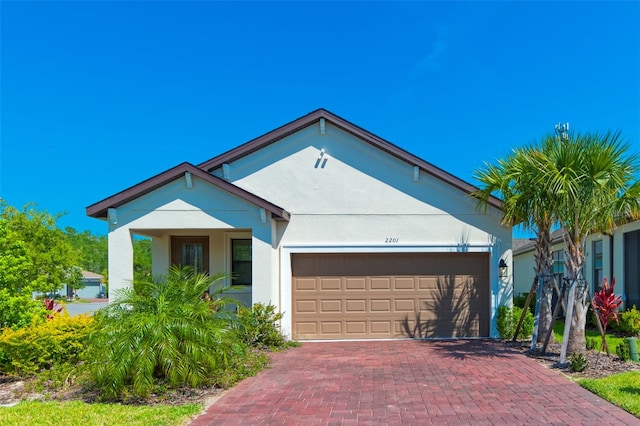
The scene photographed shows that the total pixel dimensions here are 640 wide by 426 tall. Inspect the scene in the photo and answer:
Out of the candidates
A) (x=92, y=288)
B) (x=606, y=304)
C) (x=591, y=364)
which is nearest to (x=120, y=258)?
Answer: (x=591, y=364)

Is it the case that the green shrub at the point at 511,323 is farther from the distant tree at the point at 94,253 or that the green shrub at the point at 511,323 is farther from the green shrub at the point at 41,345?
the distant tree at the point at 94,253

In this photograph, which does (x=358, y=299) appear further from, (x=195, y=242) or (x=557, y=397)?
(x=557, y=397)

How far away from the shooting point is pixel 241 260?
13141mm

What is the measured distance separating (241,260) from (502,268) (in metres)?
6.99

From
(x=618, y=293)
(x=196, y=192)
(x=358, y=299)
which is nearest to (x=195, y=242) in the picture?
(x=196, y=192)

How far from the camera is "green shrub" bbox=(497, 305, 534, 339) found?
1134cm

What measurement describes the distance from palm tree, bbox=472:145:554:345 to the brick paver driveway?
183cm

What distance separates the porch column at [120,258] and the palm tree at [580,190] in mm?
9007

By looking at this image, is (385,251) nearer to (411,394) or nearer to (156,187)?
(411,394)

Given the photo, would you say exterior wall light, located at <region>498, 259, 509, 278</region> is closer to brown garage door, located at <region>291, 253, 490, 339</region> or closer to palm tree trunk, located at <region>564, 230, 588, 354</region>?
brown garage door, located at <region>291, 253, 490, 339</region>

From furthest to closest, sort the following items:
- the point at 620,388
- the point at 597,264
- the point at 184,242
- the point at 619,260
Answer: the point at 597,264 → the point at 619,260 → the point at 184,242 → the point at 620,388

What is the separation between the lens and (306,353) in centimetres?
1030

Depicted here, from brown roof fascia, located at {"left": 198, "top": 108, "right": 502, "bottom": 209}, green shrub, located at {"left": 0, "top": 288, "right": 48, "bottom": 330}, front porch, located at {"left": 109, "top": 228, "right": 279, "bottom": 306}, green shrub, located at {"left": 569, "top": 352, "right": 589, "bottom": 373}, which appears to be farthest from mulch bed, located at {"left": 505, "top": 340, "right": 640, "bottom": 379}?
green shrub, located at {"left": 0, "top": 288, "right": 48, "bottom": 330}

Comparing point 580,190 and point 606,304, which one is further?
point 606,304
